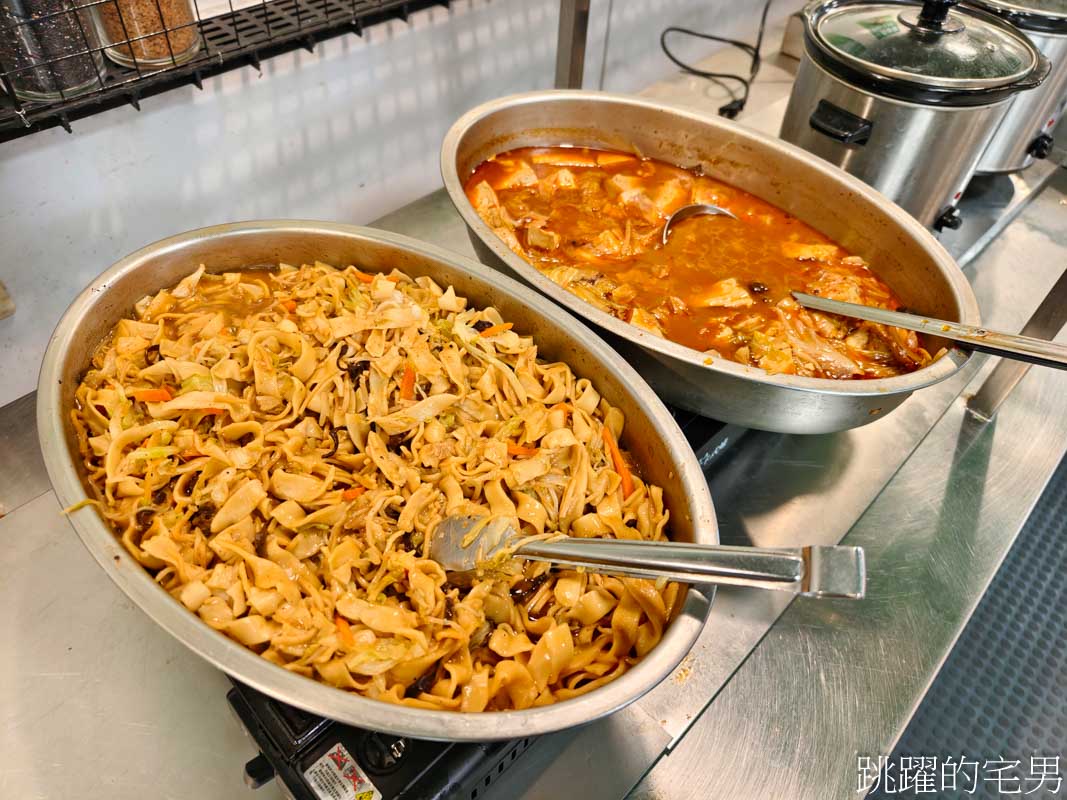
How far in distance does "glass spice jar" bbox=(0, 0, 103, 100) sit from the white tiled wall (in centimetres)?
25

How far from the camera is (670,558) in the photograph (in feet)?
3.33

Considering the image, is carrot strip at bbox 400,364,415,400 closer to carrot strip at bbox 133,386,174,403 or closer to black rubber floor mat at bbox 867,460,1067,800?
carrot strip at bbox 133,386,174,403

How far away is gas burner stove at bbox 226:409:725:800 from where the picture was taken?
39.5 inches

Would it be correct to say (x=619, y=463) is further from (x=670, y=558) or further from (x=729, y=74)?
(x=729, y=74)

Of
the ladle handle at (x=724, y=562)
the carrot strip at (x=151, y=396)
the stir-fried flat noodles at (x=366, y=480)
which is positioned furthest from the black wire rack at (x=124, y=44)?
the ladle handle at (x=724, y=562)

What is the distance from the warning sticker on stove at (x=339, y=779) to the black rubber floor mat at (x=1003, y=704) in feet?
5.30

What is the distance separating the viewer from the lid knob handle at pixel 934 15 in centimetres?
190

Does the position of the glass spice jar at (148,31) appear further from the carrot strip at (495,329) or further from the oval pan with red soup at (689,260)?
the carrot strip at (495,329)

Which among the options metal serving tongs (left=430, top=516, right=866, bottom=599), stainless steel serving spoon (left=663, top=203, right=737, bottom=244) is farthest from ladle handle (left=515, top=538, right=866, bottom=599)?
stainless steel serving spoon (left=663, top=203, right=737, bottom=244)

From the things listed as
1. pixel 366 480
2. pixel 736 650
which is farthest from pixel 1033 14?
pixel 366 480

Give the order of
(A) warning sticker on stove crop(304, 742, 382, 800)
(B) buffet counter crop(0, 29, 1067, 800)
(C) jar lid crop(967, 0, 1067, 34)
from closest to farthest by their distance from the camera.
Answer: (A) warning sticker on stove crop(304, 742, 382, 800)
(B) buffet counter crop(0, 29, 1067, 800)
(C) jar lid crop(967, 0, 1067, 34)

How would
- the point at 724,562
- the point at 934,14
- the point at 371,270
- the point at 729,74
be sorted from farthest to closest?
the point at 729,74 → the point at 934,14 → the point at 371,270 → the point at 724,562

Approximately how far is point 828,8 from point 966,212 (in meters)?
1.02

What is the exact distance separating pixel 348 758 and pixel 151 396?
29.2 inches
